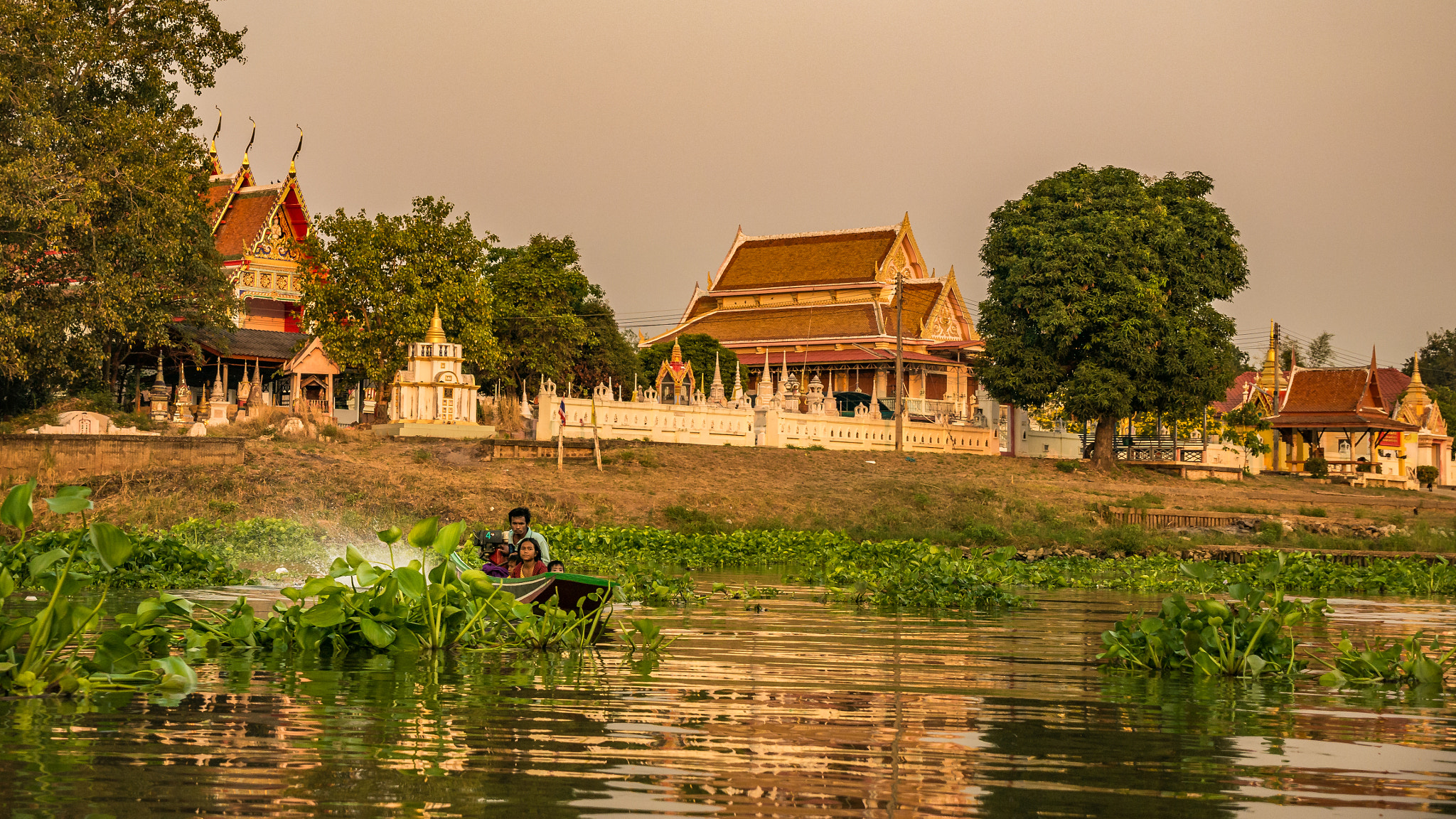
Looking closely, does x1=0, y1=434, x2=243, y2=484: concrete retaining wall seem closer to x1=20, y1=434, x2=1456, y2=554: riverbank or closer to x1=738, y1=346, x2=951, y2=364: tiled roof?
x1=20, y1=434, x2=1456, y2=554: riverbank

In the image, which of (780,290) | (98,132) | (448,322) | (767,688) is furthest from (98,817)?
(780,290)

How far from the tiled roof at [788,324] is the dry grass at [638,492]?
67.6ft

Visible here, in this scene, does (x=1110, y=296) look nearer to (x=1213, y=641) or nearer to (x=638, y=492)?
(x=638, y=492)

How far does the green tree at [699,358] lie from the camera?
57625mm

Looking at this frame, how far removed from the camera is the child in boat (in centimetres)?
1227

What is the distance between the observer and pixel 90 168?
2647 centimetres

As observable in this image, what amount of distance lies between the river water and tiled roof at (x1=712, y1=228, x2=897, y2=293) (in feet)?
171

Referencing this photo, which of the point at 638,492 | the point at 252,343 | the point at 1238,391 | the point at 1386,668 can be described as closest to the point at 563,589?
the point at 1386,668

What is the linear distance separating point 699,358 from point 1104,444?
732 inches

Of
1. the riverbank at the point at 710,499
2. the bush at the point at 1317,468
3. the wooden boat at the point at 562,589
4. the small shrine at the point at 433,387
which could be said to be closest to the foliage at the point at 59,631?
the wooden boat at the point at 562,589

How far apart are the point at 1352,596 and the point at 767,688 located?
13.4m

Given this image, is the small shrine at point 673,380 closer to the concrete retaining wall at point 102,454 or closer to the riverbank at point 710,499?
the riverbank at point 710,499

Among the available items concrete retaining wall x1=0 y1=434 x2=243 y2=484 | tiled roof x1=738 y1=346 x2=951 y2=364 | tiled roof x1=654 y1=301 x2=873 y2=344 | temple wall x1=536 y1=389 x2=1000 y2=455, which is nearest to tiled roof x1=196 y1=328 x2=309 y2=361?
temple wall x1=536 y1=389 x2=1000 y2=455

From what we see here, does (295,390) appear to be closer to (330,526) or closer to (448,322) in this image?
(448,322)
